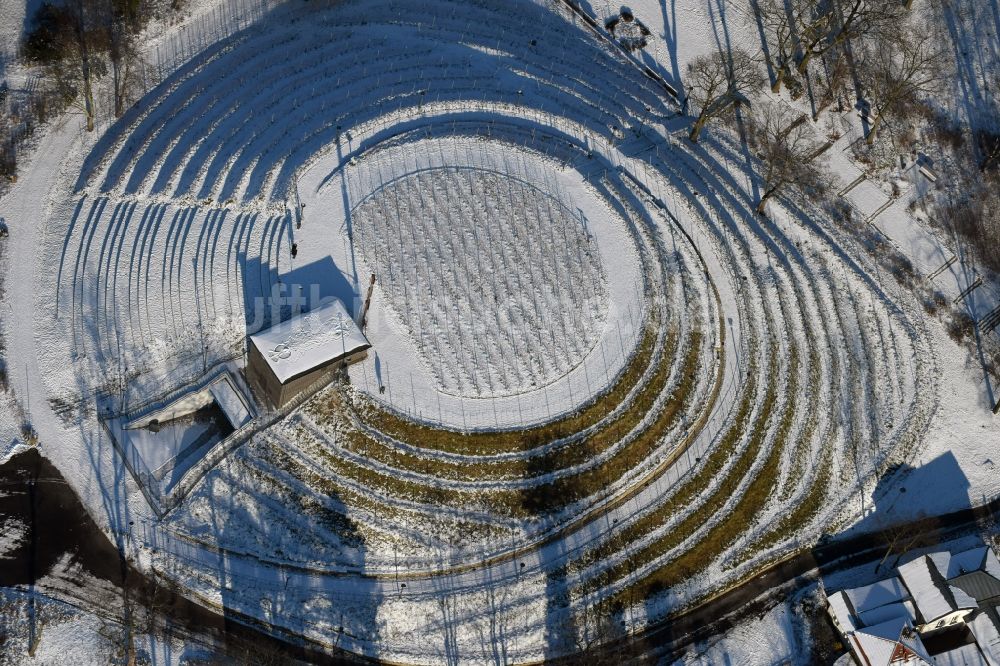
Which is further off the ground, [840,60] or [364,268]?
[840,60]

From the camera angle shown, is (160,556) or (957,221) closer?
(160,556)

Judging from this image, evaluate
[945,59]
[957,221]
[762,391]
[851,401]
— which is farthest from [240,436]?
[945,59]

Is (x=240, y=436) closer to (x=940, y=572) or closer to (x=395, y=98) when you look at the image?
(x=395, y=98)

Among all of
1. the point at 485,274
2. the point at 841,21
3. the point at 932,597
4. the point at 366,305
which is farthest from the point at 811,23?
the point at 932,597

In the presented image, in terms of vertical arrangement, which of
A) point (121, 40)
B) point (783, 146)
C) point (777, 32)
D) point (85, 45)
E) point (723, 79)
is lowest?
point (783, 146)

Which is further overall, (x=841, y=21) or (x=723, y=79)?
(x=841, y=21)

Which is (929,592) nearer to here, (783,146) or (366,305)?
(783,146)
